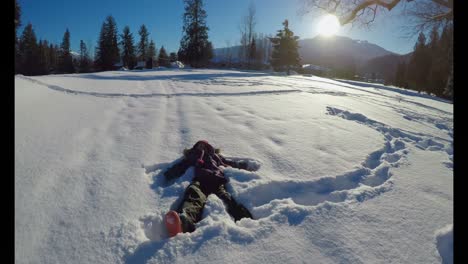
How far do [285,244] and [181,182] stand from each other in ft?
3.87

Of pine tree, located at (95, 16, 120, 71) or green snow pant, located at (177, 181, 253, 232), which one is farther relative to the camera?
pine tree, located at (95, 16, 120, 71)

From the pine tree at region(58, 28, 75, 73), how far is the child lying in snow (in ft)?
153

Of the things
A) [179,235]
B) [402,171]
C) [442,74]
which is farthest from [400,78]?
[179,235]

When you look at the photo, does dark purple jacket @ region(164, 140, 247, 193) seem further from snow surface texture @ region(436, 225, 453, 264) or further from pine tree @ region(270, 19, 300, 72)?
pine tree @ region(270, 19, 300, 72)

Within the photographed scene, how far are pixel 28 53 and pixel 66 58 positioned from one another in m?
4.97

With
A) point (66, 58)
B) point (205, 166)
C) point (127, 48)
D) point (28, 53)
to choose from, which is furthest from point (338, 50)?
point (205, 166)

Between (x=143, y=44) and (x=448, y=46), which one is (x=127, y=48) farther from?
(x=448, y=46)

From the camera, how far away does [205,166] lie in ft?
8.36

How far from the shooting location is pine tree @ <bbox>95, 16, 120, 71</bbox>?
35344 mm

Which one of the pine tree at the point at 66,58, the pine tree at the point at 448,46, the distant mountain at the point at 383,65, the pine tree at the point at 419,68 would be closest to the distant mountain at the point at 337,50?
the distant mountain at the point at 383,65

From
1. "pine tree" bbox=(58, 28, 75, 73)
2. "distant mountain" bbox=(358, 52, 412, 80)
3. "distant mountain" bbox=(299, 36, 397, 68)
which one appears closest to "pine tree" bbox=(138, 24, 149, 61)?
"pine tree" bbox=(58, 28, 75, 73)

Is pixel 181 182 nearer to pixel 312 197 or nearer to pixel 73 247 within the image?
pixel 73 247
